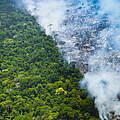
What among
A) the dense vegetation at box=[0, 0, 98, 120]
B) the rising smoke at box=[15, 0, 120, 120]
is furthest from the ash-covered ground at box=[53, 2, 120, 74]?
the dense vegetation at box=[0, 0, 98, 120]

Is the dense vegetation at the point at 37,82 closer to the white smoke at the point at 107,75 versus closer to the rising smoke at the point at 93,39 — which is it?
the white smoke at the point at 107,75

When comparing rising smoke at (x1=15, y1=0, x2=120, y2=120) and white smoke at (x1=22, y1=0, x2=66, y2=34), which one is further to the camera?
white smoke at (x1=22, y1=0, x2=66, y2=34)

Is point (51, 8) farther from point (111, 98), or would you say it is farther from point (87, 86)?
point (111, 98)

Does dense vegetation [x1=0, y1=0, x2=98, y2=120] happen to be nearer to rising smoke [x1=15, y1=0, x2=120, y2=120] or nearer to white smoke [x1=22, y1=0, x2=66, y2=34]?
rising smoke [x1=15, y1=0, x2=120, y2=120]

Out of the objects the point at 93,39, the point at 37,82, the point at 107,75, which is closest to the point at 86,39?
the point at 93,39

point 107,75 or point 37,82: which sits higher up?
point 107,75

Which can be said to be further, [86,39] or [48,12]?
[48,12]

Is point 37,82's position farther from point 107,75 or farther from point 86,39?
point 86,39

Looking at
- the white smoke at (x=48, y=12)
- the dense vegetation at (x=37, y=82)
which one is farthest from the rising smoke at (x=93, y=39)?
the dense vegetation at (x=37, y=82)
